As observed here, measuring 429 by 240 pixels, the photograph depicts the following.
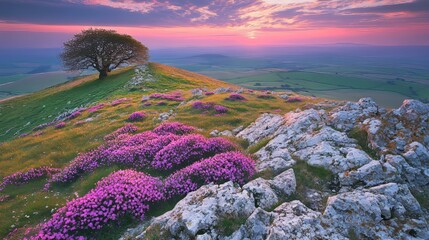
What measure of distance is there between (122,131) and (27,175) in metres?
7.61

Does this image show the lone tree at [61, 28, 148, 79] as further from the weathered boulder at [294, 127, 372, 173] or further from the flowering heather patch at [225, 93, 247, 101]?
the weathered boulder at [294, 127, 372, 173]

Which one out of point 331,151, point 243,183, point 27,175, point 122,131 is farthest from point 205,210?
point 122,131

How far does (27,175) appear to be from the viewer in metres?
16.7

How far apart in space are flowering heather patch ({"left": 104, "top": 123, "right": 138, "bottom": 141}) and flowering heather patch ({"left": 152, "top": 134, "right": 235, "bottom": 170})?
8.38 meters

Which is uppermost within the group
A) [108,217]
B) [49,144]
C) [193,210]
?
[193,210]

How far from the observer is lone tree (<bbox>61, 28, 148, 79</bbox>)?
59.7 metres

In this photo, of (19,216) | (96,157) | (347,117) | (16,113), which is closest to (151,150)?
(96,157)

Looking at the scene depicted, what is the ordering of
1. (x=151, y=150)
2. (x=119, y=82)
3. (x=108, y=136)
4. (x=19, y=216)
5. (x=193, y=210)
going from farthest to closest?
(x=119, y=82) → (x=108, y=136) → (x=151, y=150) → (x=19, y=216) → (x=193, y=210)

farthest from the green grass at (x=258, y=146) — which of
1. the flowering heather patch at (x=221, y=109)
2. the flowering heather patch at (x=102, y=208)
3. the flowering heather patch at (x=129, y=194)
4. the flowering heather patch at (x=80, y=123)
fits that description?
the flowering heather patch at (x=80, y=123)

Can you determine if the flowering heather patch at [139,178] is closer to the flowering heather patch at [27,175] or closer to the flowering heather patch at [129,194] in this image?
the flowering heather patch at [129,194]

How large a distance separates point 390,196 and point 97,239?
35.9 ft

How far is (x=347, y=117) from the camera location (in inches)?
582

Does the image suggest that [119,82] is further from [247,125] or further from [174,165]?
[174,165]

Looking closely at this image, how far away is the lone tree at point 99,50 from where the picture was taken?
196 ft
